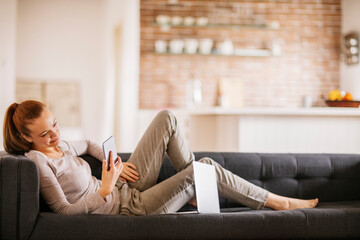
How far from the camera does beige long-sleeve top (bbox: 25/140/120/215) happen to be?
5.47 feet

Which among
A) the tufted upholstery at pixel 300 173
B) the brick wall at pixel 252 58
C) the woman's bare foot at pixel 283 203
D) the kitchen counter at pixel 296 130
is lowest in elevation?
the woman's bare foot at pixel 283 203

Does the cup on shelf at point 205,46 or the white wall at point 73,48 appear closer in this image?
the cup on shelf at point 205,46

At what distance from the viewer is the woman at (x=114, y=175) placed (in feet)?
5.51

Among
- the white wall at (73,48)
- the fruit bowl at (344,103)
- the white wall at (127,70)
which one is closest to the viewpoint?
the fruit bowl at (344,103)

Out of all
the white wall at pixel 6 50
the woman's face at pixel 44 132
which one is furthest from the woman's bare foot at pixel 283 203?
the white wall at pixel 6 50

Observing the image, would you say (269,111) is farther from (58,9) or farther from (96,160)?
(58,9)

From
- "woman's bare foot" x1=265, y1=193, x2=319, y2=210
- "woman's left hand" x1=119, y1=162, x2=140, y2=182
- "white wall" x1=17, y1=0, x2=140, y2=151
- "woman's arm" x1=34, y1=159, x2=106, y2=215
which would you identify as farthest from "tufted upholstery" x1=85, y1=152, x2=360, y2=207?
"white wall" x1=17, y1=0, x2=140, y2=151

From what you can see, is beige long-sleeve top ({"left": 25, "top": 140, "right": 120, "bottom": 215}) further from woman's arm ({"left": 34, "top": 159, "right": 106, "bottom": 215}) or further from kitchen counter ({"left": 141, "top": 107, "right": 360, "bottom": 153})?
kitchen counter ({"left": 141, "top": 107, "right": 360, "bottom": 153})

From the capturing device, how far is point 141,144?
6.84ft

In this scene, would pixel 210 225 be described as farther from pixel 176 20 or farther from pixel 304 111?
pixel 176 20

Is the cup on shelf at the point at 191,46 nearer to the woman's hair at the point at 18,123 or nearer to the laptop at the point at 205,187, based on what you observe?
the laptop at the point at 205,187

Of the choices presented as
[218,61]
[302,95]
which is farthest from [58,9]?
[302,95]

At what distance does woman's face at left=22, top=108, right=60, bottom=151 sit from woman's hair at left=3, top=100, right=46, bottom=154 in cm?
2

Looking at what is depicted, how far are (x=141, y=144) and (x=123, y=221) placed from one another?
0.50 metres
